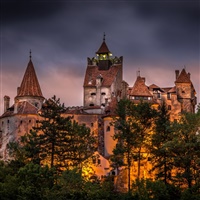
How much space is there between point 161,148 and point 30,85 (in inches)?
1293

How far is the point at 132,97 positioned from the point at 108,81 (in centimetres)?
1009

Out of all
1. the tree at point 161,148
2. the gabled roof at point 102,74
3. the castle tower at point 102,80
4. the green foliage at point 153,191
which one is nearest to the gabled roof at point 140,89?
the castle tower at point 102,80

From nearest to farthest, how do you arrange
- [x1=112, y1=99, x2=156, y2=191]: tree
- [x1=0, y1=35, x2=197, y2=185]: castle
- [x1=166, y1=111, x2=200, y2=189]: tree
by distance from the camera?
[x1=166, y1=111, x2=200, y2=189]: tree, [x1=112, y1=99, x2=156, y2=191]: tree, [x1=0, y1=35, x2=197, y2=185]: castle

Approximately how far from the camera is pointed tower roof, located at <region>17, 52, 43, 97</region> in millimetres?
91425

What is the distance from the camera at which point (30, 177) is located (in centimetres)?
6331

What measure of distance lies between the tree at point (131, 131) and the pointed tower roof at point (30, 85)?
21768mm

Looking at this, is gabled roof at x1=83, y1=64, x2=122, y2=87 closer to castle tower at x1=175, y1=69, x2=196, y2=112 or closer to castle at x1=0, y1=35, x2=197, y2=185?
castle at x1=0, y1=35, x2=197, y2=185

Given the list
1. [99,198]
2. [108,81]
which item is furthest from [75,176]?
[108,81]

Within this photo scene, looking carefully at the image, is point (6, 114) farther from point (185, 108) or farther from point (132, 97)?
point (185, 108)

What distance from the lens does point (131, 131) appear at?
71938 mm

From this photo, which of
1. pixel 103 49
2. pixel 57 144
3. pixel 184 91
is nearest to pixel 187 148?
pixel 57 144

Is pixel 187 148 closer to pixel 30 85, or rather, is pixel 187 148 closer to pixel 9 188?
pixel 9 188

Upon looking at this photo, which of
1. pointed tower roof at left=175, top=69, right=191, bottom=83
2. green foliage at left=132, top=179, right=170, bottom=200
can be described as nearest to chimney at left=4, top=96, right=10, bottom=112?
pointed tower roof at left=175, top=69, right=191, bottom=83

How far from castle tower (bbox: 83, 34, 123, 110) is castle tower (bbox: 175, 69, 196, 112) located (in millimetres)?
10224
